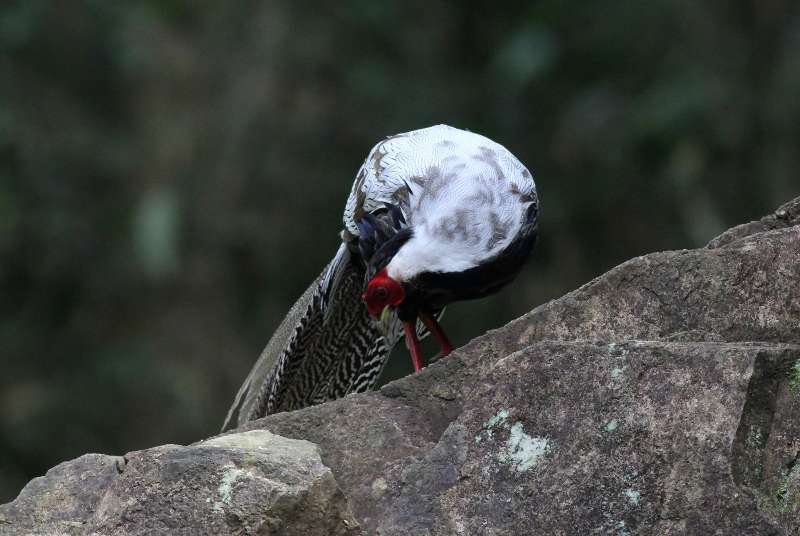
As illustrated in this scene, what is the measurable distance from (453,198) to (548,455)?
7.44 ft

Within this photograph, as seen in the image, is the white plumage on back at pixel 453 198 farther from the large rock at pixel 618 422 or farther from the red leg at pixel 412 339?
the large rock at pixel 618 422

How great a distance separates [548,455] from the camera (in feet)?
11.3

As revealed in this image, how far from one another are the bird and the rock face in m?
1.60

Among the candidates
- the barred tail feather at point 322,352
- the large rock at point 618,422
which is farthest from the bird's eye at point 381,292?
the large rock at point 618,422

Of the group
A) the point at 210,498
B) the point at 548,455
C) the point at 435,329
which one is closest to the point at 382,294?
the point at 435,329

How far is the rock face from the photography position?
10.6 ft

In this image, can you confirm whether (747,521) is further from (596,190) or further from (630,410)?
(596,190)

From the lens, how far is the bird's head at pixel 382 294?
5.58 m

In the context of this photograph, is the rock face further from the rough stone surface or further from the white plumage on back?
the white plumage on back

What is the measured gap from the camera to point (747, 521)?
310cm

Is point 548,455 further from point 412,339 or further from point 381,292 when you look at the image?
point 412,339

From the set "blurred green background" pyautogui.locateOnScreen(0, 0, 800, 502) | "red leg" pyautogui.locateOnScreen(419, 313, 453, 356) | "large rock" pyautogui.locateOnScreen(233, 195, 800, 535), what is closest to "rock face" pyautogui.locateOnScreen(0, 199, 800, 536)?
"large rock" pyautogui.locateOnScreen(233, 195, 800, 535)

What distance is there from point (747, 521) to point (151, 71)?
1298cm

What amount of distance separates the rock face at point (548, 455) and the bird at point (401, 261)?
5.25ft
